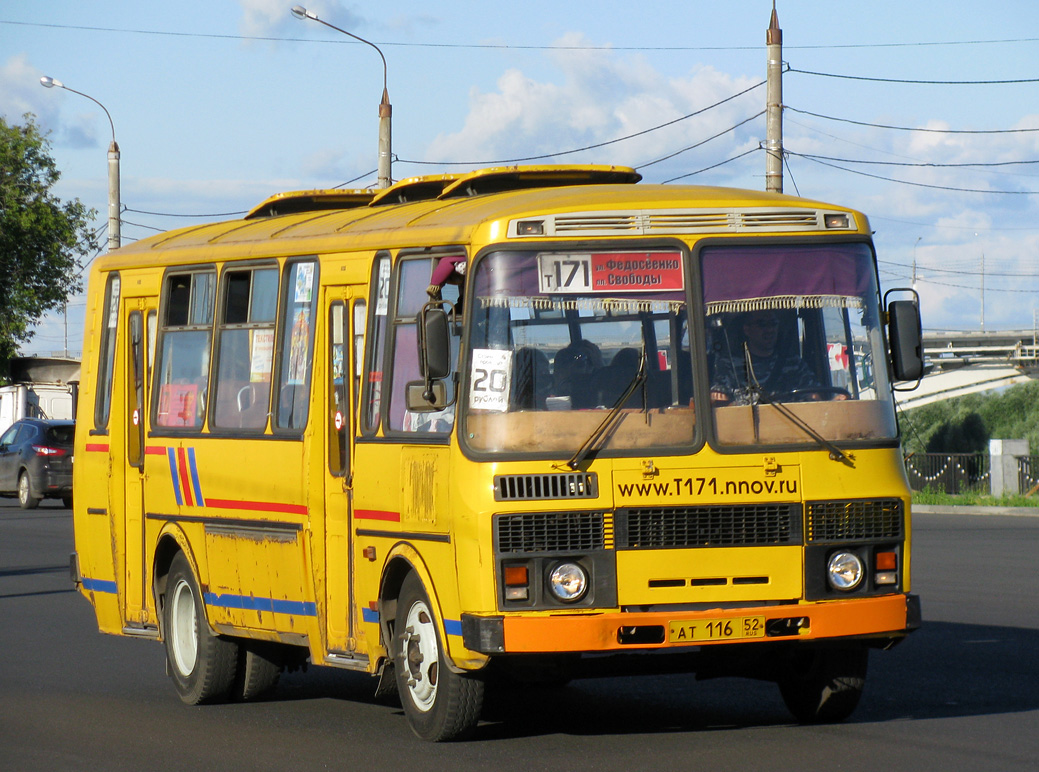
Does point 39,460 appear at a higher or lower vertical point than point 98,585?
higher

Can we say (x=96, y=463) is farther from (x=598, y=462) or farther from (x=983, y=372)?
(x=983, y=372)

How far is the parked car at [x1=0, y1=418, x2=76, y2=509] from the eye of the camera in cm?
3225

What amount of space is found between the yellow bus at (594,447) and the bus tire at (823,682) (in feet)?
0.05

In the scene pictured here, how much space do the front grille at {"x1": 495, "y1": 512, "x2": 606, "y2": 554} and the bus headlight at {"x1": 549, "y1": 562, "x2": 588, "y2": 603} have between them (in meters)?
0.09

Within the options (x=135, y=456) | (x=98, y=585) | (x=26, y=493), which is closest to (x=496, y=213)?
(x=135, y=456)

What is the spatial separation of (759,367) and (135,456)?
4.88 m

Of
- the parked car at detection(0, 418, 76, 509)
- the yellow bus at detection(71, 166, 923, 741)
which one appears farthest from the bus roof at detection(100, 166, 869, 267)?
the parked car at detection(0, 418, 76, 509)

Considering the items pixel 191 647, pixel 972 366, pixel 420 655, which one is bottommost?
pixel 191 647

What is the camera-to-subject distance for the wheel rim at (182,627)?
10.9 metres

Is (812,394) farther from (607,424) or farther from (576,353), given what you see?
(576,353)

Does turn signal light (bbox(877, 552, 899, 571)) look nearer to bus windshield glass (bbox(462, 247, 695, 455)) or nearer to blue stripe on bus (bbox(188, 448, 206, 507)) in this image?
bus windshield glass (bbox(462, 247, 695, 455))

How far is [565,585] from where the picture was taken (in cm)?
794

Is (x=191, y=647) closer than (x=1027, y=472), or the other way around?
(x=191, y=647)

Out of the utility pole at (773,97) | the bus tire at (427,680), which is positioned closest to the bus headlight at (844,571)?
the bus tire at (427,680)
